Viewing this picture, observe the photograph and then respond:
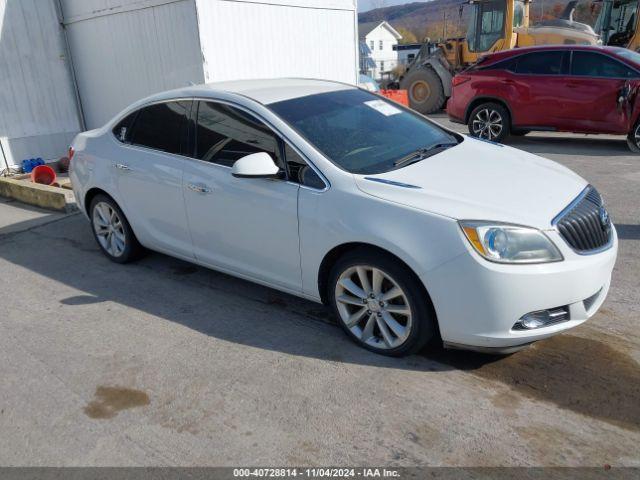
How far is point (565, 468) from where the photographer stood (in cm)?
256

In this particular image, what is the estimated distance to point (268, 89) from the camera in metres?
4.32

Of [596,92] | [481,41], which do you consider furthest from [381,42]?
[596,92]

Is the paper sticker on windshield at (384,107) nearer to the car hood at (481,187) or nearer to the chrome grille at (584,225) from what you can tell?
the car hood at (481,187)

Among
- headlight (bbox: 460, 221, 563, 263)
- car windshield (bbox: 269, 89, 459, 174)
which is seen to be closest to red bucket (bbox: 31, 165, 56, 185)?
car windshield (bbox: 269, 89, 459, 174)

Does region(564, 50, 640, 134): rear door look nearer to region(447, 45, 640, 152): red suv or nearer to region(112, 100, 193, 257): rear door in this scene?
region(447, 45, 640, 152): red suv

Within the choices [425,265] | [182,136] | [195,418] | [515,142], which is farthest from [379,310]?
[515,142]

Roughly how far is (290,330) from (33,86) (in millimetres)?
7921

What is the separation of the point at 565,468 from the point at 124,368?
2611 millimetres

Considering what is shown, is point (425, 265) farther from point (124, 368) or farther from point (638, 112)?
point (638, 112)

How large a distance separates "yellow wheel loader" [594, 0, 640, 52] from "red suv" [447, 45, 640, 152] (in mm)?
5771

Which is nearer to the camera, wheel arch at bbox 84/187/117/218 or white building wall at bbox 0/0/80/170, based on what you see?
wheel arch at bbox 84/187/117/218

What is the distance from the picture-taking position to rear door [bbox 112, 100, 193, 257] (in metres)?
4.42

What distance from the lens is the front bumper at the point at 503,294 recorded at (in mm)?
2945

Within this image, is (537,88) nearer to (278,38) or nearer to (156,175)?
(278,38)
